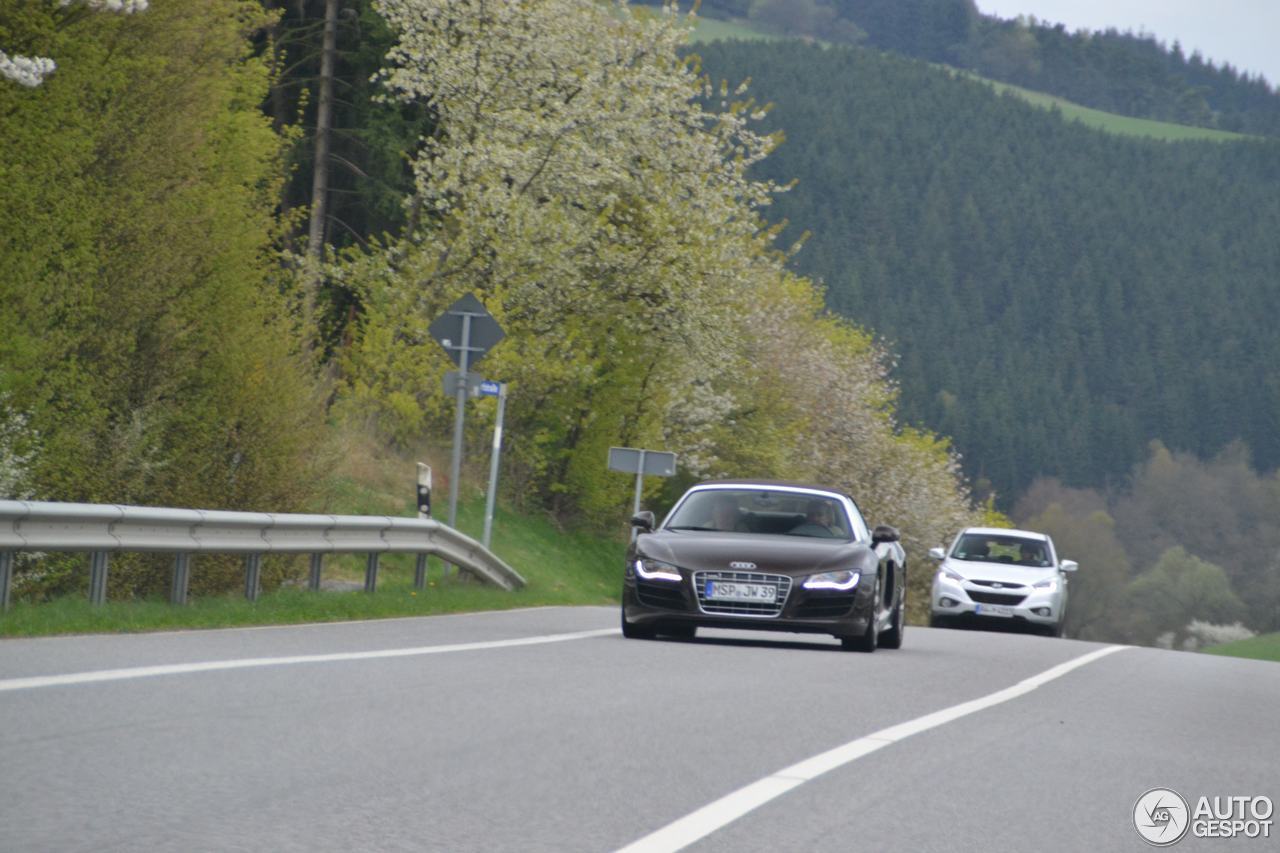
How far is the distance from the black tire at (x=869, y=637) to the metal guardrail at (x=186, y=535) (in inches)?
187

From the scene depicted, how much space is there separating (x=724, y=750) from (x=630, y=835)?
2.44m

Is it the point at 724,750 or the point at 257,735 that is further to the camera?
the point at 724,750

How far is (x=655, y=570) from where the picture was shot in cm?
1598

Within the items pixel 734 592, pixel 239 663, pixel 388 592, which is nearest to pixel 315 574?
pixel 388 592

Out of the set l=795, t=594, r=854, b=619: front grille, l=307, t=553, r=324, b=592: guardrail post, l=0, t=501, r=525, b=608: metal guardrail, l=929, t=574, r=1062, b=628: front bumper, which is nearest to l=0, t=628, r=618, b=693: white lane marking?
l=795, t=594, r=854, b=619: front grille

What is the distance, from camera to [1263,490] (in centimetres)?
15538

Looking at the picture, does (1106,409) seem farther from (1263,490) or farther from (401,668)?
(401,668)

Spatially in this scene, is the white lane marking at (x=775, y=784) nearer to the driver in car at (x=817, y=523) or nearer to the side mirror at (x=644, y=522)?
the driver in car at (x=817, y=523)

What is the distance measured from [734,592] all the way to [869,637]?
55.0 inches

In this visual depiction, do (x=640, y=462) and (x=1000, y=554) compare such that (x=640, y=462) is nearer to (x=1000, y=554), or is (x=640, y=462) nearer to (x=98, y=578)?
(x=1000, y=554)

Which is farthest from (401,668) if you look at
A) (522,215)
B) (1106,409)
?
(1106,409)

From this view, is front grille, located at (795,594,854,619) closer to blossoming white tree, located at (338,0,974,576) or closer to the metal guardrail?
the metal guardrail

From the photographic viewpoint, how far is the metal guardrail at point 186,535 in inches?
521

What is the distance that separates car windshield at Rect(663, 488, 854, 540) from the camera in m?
17.2
